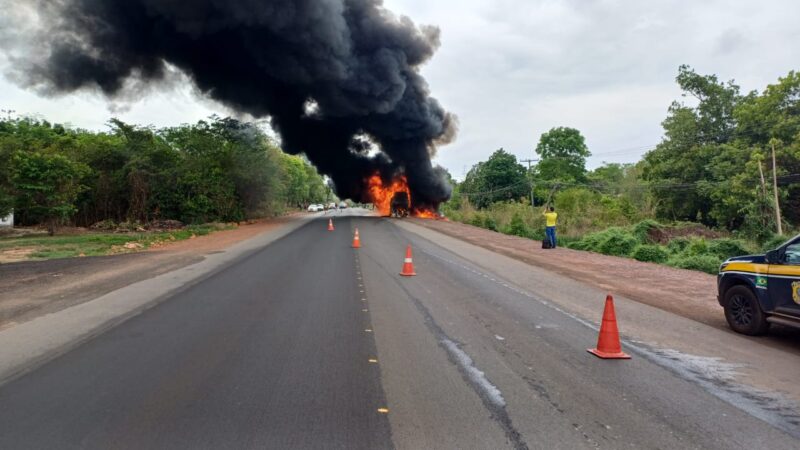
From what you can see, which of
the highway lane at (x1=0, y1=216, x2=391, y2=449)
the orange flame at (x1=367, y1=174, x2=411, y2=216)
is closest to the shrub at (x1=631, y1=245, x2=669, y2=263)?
the highway lane at (x1=0, y1=216, x2=391, y2=449)

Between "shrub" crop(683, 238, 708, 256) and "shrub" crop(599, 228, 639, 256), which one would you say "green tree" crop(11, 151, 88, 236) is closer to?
"shrub" crop(599, 228, 639, 256)

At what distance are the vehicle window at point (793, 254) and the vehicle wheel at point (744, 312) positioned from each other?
64 centimetres

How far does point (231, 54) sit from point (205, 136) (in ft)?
18.8

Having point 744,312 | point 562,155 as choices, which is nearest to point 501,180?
point 562,155

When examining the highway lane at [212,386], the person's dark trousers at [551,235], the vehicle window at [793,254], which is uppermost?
the vehicle window at [793,254]

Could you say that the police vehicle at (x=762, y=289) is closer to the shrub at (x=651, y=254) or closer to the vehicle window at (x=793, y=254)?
the vehicle window at (x=793, y=254)

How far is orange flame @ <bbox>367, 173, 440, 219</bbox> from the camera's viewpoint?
46406mm

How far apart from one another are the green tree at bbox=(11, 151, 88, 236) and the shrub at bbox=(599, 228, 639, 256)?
22.2m

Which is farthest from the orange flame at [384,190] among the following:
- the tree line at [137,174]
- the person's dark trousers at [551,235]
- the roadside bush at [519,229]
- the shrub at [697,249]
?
the shrub at [697,249]

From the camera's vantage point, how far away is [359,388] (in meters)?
4.67

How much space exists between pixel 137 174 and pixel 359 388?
28.7 meters

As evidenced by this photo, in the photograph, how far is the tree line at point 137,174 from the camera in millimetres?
23953

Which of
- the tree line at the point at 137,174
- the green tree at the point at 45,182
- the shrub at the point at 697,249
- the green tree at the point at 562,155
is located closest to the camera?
the shrub at the point at 697,249

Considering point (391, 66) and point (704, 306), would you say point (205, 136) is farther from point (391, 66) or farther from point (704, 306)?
point (704, 306)
